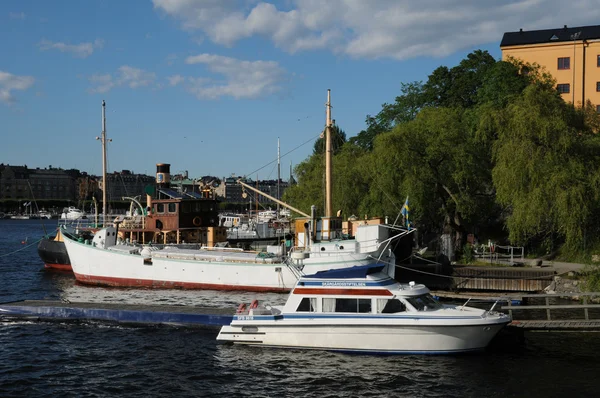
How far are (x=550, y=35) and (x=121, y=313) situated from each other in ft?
196

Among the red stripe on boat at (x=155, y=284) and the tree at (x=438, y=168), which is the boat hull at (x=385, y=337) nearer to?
the red stripe on boat at (x=155, y=284)

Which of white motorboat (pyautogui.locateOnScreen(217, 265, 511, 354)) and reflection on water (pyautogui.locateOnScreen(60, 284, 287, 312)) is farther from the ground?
white motorboat (pyautogui.locateOnScreen(217, 265, 511, 354))

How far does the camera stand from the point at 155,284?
40188mm

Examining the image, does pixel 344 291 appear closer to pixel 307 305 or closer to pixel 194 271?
pixel 307 305

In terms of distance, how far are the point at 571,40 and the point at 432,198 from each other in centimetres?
3269

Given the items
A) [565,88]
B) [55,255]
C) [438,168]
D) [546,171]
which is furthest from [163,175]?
Result: [565,88]

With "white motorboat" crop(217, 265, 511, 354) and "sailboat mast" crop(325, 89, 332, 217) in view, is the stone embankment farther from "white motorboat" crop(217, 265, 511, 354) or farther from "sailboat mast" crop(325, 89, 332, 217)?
"sailboat mast" crop(325, 89, 332, 217)

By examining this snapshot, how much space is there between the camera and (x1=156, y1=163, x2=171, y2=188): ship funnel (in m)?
50.3

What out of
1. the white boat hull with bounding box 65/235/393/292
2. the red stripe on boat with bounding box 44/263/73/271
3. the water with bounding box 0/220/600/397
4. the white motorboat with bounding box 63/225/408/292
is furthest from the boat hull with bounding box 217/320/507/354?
the red stripe on boat with bounding box 44/263/73/271

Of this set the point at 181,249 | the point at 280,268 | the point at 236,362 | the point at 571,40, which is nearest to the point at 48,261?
the point at 181,249

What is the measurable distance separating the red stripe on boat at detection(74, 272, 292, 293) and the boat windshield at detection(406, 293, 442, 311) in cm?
1564

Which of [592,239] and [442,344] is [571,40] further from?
[442,344]

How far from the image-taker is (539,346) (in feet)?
73.8

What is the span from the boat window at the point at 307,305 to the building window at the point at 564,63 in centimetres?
5624
